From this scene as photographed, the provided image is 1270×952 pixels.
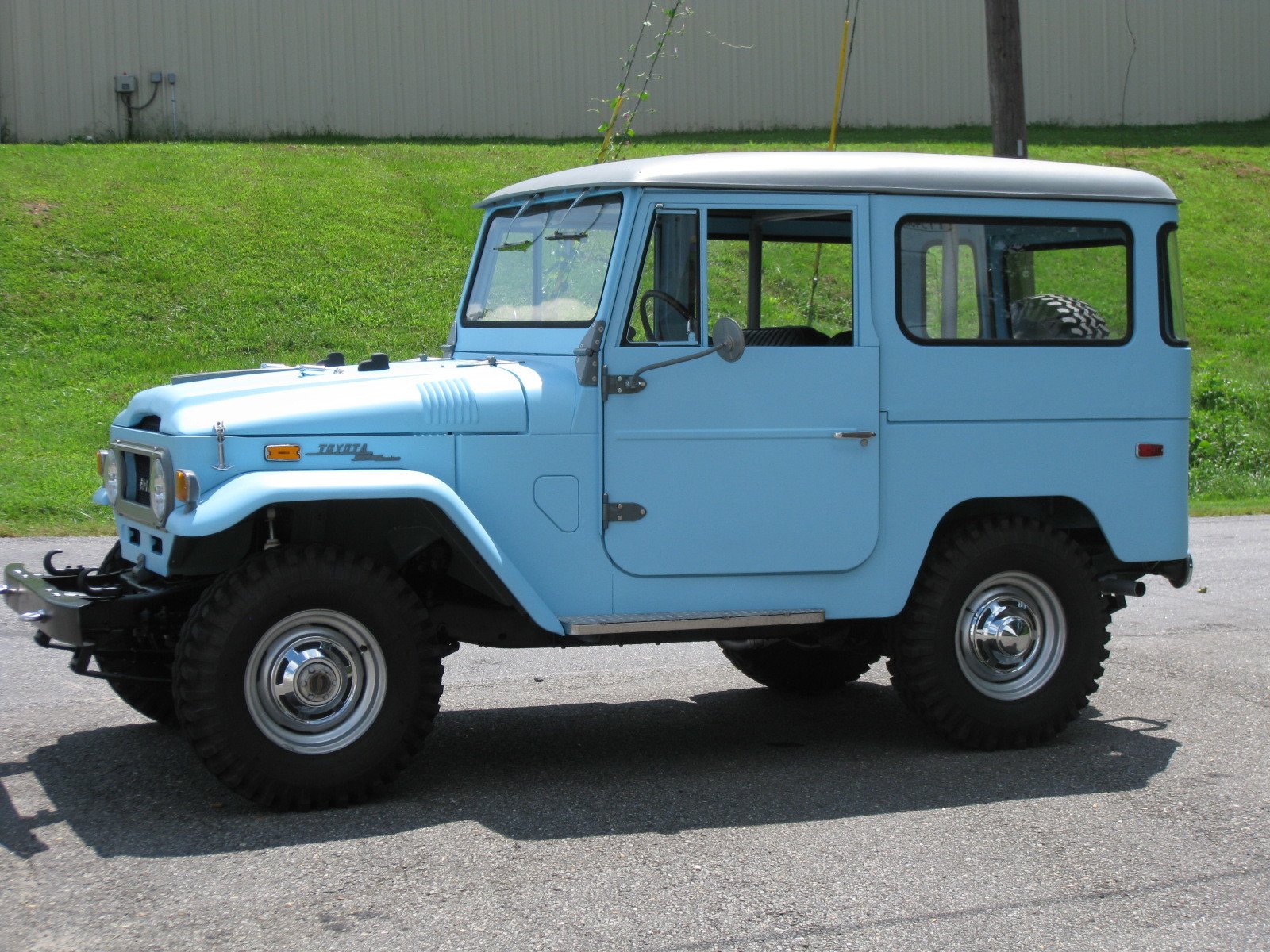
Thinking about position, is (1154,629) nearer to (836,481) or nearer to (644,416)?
(836,481)

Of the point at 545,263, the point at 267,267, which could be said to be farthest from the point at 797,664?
the point at 267,267

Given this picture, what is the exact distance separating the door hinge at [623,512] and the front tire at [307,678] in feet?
2.69

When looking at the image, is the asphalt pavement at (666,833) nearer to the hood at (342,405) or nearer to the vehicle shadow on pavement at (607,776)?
the vehicle shadow on pavement at (607,776)

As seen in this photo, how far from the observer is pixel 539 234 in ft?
20.8

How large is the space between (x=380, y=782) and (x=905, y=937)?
202 cm

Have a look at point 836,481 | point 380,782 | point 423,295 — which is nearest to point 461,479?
point 380,782

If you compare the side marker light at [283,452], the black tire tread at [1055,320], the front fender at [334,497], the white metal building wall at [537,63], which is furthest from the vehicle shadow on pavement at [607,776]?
the white metal building wall at [537,63]

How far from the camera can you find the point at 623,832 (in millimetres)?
5133

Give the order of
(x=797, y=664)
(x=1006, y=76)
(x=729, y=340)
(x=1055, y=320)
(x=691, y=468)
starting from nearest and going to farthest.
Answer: (x=729, y=340), (x=691, y=468), (x=1055, y=320), (x=797, y=664), (x=1006, y=76)

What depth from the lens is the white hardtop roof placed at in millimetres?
5770

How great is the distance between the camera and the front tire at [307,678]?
16.5ft

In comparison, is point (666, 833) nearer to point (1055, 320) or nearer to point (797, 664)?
point (797, 664)

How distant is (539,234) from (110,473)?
6.64 feet

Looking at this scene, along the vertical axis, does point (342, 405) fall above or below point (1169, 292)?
below
